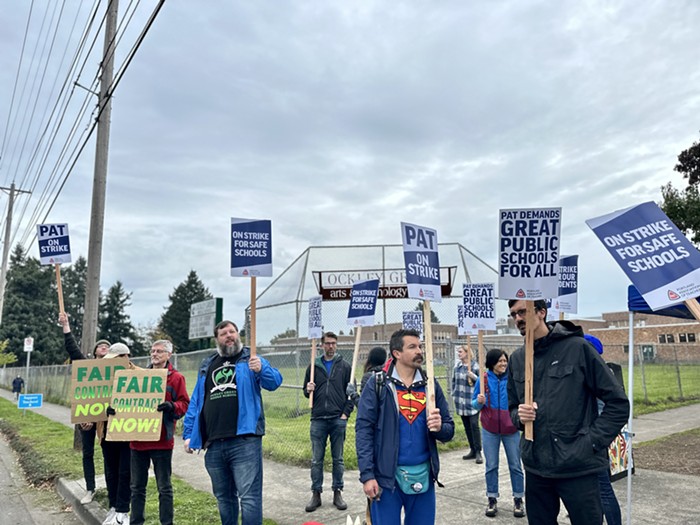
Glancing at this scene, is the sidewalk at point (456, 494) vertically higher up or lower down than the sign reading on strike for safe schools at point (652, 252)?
lower down

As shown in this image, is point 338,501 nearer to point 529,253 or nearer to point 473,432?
point 473,432

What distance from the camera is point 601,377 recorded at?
3.33 metres

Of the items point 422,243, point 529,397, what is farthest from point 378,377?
point 422,243

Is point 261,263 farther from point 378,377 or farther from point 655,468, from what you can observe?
point 655,468

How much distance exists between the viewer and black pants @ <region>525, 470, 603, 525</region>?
3209 millimetres

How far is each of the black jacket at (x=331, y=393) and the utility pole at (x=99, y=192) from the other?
19.0 feet

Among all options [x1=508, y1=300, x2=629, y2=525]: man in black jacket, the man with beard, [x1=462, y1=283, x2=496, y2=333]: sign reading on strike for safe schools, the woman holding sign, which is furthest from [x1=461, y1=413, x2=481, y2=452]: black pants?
[x1=508, y1=300, x2=629, y2=525]: man in black jacket

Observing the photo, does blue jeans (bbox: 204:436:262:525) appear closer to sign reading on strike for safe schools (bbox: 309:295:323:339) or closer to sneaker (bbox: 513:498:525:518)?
sneaker (bbox: 513:498:525:518)

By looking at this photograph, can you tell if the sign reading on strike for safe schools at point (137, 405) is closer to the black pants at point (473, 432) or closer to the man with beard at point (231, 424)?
the man with beard at point (231, 424)

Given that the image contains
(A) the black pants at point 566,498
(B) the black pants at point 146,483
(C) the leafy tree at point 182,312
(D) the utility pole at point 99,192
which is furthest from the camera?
(C) the leafy tree at point 182,312

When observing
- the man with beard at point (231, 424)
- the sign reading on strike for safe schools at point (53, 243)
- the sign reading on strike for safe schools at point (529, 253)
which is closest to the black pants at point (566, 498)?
the sign reading on strike for safe schools at point (529, 253)

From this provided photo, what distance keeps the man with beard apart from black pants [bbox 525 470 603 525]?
7.26 ft

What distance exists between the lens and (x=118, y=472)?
586cm

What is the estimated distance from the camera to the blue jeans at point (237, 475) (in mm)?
4395
